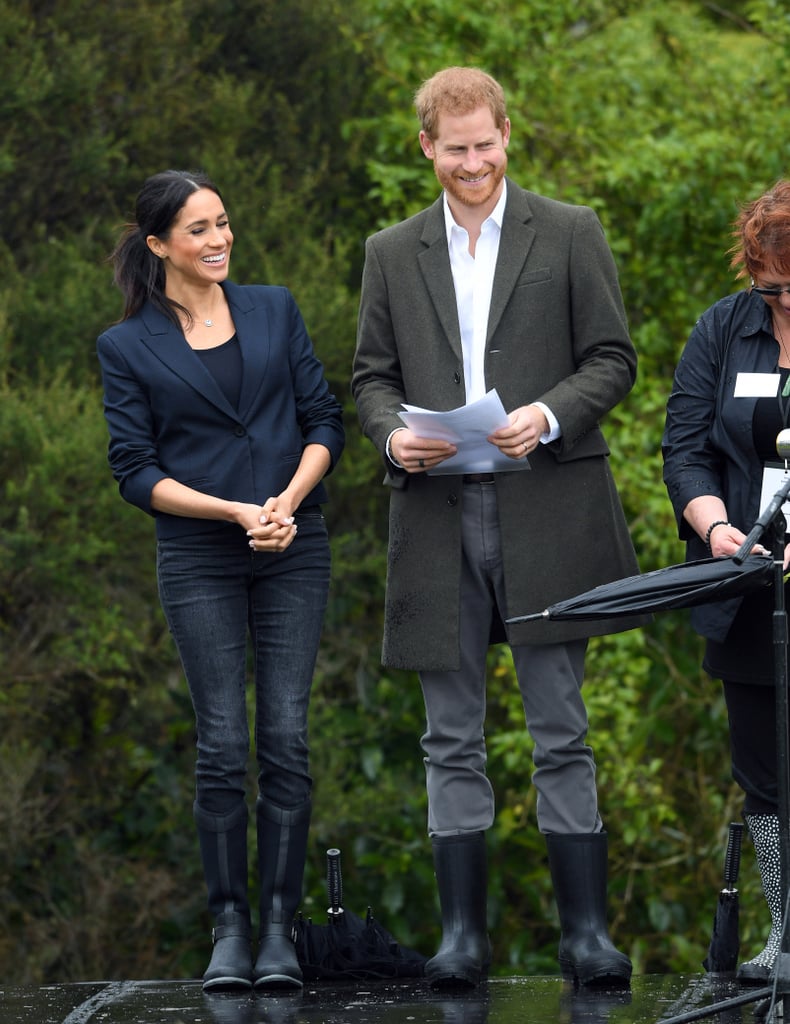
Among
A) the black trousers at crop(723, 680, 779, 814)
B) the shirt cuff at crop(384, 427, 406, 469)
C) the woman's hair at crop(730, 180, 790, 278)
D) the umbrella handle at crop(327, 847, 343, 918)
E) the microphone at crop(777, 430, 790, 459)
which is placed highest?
the woman's hair at crop(730, 180, 790, 278)

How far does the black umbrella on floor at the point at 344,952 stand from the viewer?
4.09 metres

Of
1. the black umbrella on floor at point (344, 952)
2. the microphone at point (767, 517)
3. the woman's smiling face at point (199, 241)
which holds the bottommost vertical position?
the black umbrella on floor at point (344, 952)

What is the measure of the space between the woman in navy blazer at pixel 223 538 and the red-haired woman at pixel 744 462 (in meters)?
0.86

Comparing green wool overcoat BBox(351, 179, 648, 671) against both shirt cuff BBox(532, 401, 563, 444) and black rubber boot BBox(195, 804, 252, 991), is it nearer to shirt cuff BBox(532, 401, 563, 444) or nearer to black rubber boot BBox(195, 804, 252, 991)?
shirt cuff BBox(532, 401, 563, 444)

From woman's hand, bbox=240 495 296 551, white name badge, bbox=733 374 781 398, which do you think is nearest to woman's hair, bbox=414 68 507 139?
white name badge, bbox=733 374 781 398

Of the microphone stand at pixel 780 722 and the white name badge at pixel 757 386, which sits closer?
the microphone stand at pixel 780 722

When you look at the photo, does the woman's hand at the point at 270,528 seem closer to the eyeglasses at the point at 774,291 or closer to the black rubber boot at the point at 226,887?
the black rubber boot at the point at 226,887

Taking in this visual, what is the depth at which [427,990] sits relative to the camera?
3936 mm

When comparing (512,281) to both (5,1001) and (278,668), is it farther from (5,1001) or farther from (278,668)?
(5,1001)

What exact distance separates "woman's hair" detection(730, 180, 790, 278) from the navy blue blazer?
42.2 inches

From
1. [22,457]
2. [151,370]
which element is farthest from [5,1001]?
[22,457]

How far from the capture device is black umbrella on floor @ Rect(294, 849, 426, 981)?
4.09m

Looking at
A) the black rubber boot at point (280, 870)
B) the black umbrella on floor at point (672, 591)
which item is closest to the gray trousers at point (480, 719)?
the black rubber boot at point (280, 870)

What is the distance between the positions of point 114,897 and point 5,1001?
4.23 m
